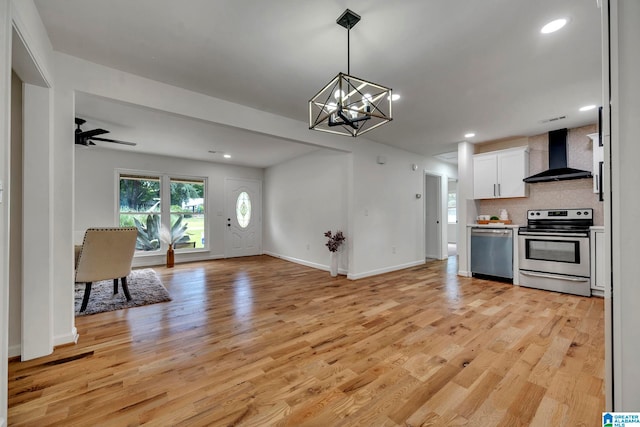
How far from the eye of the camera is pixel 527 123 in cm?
391

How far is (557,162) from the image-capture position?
4.17 metres

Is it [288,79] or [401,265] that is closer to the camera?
[288,79]

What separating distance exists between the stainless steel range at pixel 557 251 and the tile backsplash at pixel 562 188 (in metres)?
0.14

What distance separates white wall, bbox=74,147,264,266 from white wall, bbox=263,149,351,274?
133 centimetres

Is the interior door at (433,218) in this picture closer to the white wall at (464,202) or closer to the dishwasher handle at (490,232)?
the white wall at (464,202)

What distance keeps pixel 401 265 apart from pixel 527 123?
10.5ft

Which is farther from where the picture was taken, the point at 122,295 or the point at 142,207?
the point at 142,207

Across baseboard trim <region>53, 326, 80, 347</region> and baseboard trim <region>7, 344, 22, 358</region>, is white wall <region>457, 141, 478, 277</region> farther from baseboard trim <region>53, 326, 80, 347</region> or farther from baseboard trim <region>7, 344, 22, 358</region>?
baseboard trim <region>7, 344, 22, 358</region>

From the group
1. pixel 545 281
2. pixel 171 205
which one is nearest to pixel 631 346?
pixel 545 281

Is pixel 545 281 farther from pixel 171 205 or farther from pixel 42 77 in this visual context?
pixel 171 205

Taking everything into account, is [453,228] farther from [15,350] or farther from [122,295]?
[15,350]

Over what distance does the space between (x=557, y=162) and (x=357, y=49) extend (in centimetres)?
401

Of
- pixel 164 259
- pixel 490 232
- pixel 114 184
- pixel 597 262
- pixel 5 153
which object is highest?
pixel 114 184

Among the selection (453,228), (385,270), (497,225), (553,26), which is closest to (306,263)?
(385,270)
